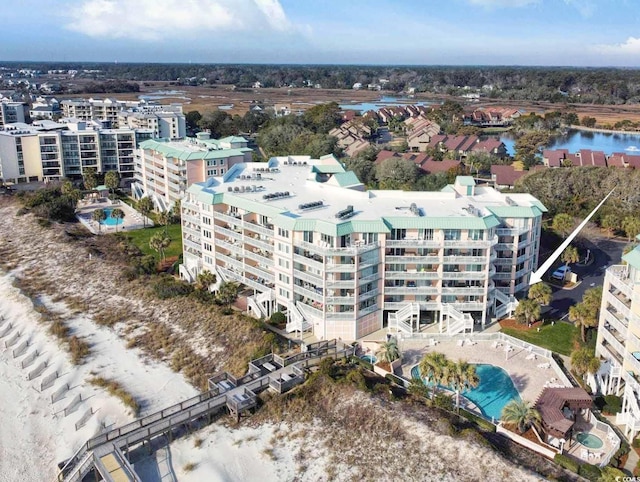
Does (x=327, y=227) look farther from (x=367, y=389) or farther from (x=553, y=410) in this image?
(x=553, y=410)

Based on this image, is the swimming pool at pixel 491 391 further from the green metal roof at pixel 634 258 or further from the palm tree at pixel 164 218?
the palm tree at pixel 164 218

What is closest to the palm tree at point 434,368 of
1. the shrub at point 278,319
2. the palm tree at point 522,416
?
the palm tree at point 522,416

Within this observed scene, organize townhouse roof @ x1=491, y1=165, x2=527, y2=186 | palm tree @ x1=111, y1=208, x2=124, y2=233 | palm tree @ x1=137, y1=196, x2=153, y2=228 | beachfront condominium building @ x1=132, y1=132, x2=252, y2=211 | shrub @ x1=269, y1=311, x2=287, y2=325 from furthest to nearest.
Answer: townhouse roof @ x1=491, y1=165, x2=527, y2=186 < palm tree @ x1=111, y1=208, x2=124, y2=233 < beachfront condominium building @ x1=132, y1=132, x2=252, y2=211 < palm tree @ x1=137, y1=196, x2=153, y2=228 < shrub @ x1=269, y1=311, x2=287, y2=325

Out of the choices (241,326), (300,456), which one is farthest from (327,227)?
(300,456)

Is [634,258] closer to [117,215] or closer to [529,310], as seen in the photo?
[529,310]

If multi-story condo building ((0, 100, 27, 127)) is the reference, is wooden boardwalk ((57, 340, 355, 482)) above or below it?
below

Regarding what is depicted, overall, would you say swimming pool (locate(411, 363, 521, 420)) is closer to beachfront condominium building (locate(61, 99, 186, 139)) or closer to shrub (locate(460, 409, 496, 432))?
shrub (locate(460, 409, 496, 432))

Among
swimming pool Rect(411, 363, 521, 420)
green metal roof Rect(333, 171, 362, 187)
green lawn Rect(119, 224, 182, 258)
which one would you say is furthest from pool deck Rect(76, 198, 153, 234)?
swimming pool Rect(411, 363, 521, 420)
